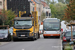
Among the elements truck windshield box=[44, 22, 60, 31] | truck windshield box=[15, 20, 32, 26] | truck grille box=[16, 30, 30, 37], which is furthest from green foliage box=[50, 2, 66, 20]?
truck grille box=[16, 30, 30, 37]

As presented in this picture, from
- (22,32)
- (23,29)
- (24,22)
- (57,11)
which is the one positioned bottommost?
(22,32)

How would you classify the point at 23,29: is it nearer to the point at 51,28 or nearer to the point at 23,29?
the point at 23,29

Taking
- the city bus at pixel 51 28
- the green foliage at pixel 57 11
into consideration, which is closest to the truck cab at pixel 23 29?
the city bus at pixel 51 28

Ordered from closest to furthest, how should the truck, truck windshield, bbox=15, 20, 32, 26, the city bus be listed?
1. the truck
2. truck windshield, bbox=15, 20, 32, 26
3. the city bus

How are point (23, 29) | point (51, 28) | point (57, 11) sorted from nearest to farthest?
point (23, 29)
point (51, 28)
point (57, 11)

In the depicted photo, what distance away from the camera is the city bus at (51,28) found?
33812 mm

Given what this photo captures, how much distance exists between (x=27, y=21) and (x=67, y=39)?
25.6 ft

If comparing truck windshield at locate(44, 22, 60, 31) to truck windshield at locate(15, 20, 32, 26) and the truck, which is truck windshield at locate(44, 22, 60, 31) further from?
truck windshield at locate(15, 20, 32, 26)

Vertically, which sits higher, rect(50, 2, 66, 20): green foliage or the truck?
rect(50, 2, 66, 20): green foliage

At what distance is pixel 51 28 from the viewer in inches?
1350

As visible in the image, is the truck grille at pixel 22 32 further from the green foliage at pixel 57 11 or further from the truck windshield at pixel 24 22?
the green foliage at pixel 57 11

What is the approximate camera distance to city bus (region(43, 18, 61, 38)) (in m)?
33.8

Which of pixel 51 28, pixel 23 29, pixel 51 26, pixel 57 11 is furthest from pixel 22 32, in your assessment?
pixel 57 11

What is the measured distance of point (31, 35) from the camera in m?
26.7
